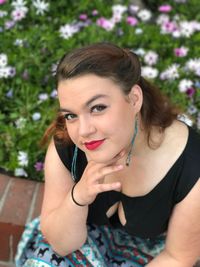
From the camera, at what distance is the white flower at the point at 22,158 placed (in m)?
2.10

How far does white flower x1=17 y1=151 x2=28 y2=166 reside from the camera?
2.10 m

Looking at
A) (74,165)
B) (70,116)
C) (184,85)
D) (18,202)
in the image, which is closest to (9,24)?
(184,85)

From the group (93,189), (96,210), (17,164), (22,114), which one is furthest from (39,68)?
(93,189)

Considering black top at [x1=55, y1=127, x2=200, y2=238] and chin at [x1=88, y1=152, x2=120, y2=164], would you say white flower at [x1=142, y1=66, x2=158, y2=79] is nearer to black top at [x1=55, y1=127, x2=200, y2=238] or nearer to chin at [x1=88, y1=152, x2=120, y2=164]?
black top at [x1=55, y1=127, x2=200, y2=238]

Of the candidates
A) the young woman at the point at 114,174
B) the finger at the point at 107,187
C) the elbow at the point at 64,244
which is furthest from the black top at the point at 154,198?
the finger at the point at 107,187

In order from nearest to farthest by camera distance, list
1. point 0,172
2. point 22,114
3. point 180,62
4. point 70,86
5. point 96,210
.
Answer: point 70,86 < point 96,210 < point 0,172 < point 22,114 < point 180,62

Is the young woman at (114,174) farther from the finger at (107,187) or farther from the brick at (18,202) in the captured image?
the brick at (18,202)

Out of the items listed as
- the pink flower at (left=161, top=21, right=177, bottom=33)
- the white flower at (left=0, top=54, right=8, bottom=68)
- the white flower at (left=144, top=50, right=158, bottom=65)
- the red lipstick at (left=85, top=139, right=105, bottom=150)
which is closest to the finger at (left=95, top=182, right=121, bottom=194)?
the red lipstick at (left=85, top=139, right=105, bottom=150)

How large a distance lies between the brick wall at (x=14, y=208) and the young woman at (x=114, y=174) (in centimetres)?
14

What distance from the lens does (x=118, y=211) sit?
5.43 feet

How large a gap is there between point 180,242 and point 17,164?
861 mm

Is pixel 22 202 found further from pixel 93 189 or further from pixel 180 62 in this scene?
pixel 180 62

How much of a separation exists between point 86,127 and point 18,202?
2.84 feet

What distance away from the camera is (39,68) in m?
2.56
